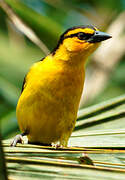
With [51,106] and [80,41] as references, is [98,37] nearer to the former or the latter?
[80,41]

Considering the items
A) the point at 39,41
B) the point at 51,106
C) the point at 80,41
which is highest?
the point at 80,41

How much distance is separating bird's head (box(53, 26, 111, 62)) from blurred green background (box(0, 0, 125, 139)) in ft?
1.19

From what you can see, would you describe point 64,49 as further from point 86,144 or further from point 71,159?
point 71,159

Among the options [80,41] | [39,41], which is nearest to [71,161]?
[39,41]

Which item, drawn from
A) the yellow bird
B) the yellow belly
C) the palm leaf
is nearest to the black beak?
the yellow bird

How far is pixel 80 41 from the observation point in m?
4.20

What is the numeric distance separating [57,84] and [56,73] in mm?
172

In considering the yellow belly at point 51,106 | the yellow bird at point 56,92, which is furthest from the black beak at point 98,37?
the yellow belly at point 51,106

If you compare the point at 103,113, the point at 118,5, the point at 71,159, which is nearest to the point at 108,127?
the point at 103,113

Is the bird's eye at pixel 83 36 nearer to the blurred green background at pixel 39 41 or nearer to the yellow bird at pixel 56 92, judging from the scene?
the yellow bird at pixel 56 92

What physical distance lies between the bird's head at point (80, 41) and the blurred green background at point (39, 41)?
362 millimetres

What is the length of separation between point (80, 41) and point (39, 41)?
0.97m

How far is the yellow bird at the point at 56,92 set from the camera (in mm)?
3646

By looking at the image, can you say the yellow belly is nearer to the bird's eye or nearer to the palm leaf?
the bird's eye
